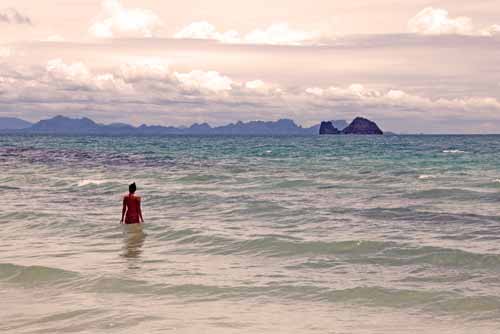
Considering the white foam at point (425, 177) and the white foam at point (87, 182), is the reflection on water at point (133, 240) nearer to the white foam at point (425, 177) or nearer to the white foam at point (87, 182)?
the white foam at point (87, 182)

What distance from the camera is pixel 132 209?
21.2 m

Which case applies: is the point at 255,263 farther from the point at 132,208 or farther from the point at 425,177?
the point at 425,177

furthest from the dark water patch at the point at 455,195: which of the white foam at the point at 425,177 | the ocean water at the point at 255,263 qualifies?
the white foam at the point at 425,177

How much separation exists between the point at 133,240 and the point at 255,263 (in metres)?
4.93

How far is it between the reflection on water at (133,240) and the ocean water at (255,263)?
0.08 meters

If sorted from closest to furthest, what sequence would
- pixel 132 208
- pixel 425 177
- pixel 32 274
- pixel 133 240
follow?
pixel 32 274
pixel 133 240
pixel 132 208
pixel 425 177

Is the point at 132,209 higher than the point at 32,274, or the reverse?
the point at 132,209

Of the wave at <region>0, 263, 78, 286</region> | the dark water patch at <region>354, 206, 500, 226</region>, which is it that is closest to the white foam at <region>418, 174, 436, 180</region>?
the dark water patch at <region>354, 206, 500, 226</region>

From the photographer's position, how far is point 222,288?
1279 centimetres

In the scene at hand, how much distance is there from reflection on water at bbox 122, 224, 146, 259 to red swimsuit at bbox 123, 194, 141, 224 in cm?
22

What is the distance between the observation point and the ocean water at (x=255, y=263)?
10.8m

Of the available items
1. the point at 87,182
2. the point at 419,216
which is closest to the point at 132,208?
the point at 419,216

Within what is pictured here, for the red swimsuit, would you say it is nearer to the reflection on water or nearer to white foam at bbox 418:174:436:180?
the reflection on water

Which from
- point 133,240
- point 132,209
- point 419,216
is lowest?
point 133,240
